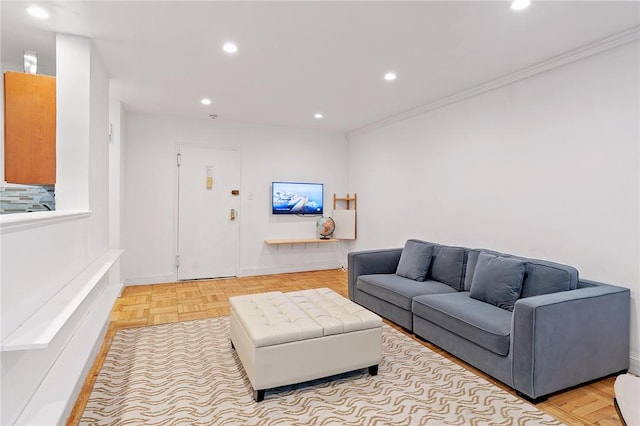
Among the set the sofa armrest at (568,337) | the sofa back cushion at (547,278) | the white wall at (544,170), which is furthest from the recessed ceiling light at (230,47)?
the sofa back cushion at (547,278)

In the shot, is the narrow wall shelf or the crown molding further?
the narrow wall shelf

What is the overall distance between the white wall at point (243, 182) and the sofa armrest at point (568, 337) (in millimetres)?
4216

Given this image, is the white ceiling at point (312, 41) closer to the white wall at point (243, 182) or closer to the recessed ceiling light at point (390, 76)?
the recessed ceiling light at point (390, 76)

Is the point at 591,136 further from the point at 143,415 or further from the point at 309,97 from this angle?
the point at 143,415

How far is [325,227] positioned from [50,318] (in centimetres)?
472

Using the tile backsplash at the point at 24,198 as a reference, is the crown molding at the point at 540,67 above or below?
above

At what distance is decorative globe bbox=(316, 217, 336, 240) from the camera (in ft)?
19.9

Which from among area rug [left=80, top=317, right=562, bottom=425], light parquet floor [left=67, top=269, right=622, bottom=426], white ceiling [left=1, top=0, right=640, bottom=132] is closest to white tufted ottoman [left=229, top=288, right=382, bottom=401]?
area rug [left=80, top=317, right=562, bottom=425]

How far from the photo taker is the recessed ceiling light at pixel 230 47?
278 cm

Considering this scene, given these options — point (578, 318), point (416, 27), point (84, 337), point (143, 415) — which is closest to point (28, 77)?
point (84, 337)

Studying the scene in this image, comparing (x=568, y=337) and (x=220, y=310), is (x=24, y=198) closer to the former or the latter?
(x=220, y=310)

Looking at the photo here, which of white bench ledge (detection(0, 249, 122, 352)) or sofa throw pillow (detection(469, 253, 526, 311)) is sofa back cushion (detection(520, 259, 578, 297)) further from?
white bench ledge (detection(0, 249, 122, 352))

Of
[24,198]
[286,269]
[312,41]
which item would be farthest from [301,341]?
[286,269]

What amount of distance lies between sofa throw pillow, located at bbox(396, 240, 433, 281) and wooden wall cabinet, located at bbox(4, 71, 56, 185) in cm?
339
